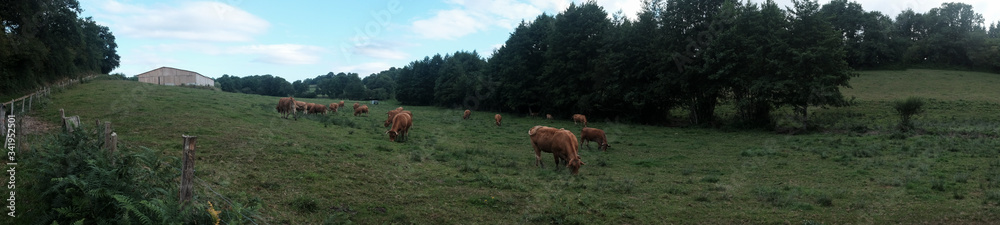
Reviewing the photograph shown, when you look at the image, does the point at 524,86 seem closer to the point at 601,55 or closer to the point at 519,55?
the point at 519,55

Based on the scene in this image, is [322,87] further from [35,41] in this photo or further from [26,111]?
[26,111]

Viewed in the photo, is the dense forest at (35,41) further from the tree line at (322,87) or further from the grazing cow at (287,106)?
the tree line at (322,87)

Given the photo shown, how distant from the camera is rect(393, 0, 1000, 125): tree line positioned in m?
25.5

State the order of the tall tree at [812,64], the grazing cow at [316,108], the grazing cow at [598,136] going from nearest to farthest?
the grazing cow at [598,136] → the tall tree at [812,64] → the grazing cow at [316,108]

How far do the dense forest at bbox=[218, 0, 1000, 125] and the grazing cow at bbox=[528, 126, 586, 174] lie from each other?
53.6ft

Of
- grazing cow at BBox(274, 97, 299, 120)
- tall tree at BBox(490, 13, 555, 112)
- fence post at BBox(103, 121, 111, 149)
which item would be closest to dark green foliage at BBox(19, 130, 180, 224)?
fence post at BBox(103, 121, 111, 149)

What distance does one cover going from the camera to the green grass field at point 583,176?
8188 millimetres

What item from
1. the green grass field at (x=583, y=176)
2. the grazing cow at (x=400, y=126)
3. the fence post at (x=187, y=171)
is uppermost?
the fence post at (x=187, y=171)

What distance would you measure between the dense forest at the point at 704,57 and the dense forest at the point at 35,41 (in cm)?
3413

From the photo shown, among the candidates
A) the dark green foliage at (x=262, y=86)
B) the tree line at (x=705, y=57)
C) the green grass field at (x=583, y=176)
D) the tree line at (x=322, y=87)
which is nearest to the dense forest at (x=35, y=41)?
the green grass field at (x=583, y=176)

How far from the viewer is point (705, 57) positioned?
28188mm

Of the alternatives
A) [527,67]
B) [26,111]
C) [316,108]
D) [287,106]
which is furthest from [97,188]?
[527,67]

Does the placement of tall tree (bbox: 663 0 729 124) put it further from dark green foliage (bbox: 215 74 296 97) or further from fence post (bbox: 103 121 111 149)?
dark green foliage (bbox: 215 74 296 97)

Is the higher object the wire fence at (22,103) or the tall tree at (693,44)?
the tall tree at (693,44)
